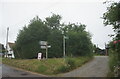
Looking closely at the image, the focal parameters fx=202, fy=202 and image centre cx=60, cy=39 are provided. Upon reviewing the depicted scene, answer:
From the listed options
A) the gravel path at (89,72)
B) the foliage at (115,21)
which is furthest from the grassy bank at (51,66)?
the foliage at (115,21)

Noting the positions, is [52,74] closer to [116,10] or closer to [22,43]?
[116,10]

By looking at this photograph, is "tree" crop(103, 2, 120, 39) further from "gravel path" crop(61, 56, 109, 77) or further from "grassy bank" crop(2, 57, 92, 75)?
"grassy bank" crop(2, 57, 92, 75)

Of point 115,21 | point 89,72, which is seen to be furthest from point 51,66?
point 115,21

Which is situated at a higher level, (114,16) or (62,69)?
(114,16)

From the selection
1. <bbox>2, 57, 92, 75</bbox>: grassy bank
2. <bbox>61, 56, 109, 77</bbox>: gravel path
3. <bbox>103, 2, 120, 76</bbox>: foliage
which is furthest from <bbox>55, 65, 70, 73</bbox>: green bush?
<bbox>103, 2, 120, 76</bbox>: foliage

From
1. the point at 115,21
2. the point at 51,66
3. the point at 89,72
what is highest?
the point at 115,21

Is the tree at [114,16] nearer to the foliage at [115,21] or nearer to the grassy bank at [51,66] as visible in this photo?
the foliage at [115,21]

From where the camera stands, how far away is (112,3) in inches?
633

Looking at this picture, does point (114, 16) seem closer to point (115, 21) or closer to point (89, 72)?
point (115, 21)

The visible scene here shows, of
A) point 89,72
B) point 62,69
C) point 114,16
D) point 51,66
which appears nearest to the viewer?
point 114,16

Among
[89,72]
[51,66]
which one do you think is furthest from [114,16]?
[51,66]

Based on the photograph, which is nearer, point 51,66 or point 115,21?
A: point 115,21

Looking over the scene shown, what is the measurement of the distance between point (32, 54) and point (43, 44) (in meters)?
14.8

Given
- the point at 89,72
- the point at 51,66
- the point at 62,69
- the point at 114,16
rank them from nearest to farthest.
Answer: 1. the point at 114,16
2. the point at 89,72
3. the point at 62,69
4. the point at 51,66
